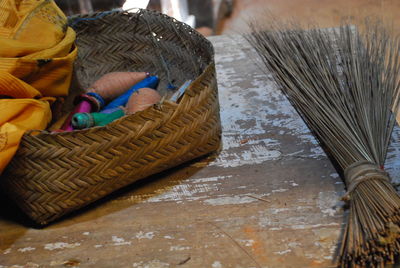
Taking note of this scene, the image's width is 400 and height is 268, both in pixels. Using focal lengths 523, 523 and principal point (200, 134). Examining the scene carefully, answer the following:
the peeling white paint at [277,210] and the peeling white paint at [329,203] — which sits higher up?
the peeling white paint at [329,203]

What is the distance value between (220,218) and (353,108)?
411 millimetres

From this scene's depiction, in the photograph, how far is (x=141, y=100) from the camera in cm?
123

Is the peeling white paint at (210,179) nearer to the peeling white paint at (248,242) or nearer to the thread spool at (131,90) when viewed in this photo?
the peeling white paint at (248,242)

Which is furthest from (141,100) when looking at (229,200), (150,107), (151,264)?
(151,264)

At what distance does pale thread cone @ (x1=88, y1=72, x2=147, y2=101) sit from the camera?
4.39ft

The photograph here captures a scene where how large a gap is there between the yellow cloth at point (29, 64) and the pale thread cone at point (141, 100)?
0.53 ft

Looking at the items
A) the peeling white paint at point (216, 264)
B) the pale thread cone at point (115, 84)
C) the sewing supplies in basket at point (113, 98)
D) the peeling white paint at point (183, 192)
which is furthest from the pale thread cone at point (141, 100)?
the peeling white paint at point (216, 264)

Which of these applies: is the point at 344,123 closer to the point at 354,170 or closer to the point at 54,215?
the point at 354,170

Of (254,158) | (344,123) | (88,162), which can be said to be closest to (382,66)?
(344,123)

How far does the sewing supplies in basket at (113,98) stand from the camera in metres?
1.18

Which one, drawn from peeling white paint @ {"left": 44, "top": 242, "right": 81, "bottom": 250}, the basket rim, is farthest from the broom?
peeling white paint @ {"left": 44, "top": 242, "right": 81, "bottom": 250}

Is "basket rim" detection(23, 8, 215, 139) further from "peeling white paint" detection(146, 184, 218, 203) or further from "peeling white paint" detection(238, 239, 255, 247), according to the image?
"peeling white paint" detection(238, 239, 255, 247)

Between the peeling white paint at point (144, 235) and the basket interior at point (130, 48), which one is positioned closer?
the peeling white paint at point (144, 235)

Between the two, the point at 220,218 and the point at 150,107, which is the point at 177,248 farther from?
the point at 150,107
